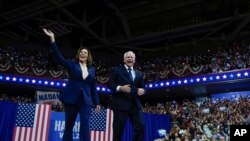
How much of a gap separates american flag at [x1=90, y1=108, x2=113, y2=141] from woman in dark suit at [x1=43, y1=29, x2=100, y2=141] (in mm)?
7071

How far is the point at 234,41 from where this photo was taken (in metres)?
20.4

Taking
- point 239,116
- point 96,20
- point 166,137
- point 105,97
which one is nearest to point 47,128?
point 166,137

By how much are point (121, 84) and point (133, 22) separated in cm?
1987

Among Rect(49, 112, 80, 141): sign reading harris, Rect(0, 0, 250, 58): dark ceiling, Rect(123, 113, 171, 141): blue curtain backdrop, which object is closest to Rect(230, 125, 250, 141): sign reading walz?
Rect(49, 112, 80, 141): sign reading harris

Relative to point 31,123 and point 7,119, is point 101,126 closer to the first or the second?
point 31,123

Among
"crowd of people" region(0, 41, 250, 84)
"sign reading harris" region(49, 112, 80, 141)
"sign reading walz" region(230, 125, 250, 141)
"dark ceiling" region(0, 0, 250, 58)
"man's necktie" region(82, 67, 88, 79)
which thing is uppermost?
"dark ceiling" region(0, 0, 250, 58)

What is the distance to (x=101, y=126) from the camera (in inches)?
450

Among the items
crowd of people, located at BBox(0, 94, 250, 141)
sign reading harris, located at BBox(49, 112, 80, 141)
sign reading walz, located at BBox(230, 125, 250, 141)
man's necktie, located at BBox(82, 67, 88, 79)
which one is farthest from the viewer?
crowd of people, located at BBox(0, 94, 250, 141)

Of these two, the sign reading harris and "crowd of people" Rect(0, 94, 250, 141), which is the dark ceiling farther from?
the sign reading harris

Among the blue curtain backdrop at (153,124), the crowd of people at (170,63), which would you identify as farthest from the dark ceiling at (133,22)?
the blue curtain backdrop at (153,124)

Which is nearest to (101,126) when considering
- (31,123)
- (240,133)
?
(31,123)

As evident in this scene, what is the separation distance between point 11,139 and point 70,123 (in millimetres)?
7109

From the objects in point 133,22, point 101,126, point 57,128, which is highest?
point 133,22

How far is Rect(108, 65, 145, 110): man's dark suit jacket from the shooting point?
4027 mm
